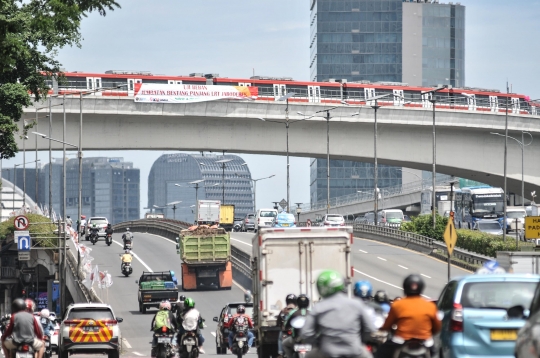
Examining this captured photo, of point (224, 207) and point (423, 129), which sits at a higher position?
point (423, 129)

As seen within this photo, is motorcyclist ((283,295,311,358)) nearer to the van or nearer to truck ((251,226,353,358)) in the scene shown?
truck ((251,226,353,358))

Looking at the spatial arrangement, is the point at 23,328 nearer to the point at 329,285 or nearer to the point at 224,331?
the point at 329,285

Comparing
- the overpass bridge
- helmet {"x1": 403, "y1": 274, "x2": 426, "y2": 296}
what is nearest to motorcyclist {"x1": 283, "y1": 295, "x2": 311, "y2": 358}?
helmet {"x1": 403, "y1": 274, "x2": 426, "y2": 296}

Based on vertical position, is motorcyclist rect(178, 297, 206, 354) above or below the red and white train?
below

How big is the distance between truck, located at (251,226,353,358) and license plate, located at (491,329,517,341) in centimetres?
860

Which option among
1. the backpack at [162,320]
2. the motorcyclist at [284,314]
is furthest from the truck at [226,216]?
the motorcyclist at [284,314]

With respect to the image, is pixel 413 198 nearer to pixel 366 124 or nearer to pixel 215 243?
pixel 366 124

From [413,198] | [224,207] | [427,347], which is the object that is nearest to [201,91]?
[224,207]

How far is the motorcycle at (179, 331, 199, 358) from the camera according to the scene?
20.3 meters

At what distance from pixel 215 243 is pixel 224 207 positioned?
35.2 meters

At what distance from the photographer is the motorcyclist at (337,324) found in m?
10.4

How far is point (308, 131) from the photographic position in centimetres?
7225

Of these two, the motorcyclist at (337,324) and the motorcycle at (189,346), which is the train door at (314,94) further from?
the motorcyclist at (337,324)

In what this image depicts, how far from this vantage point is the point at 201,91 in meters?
64.1
